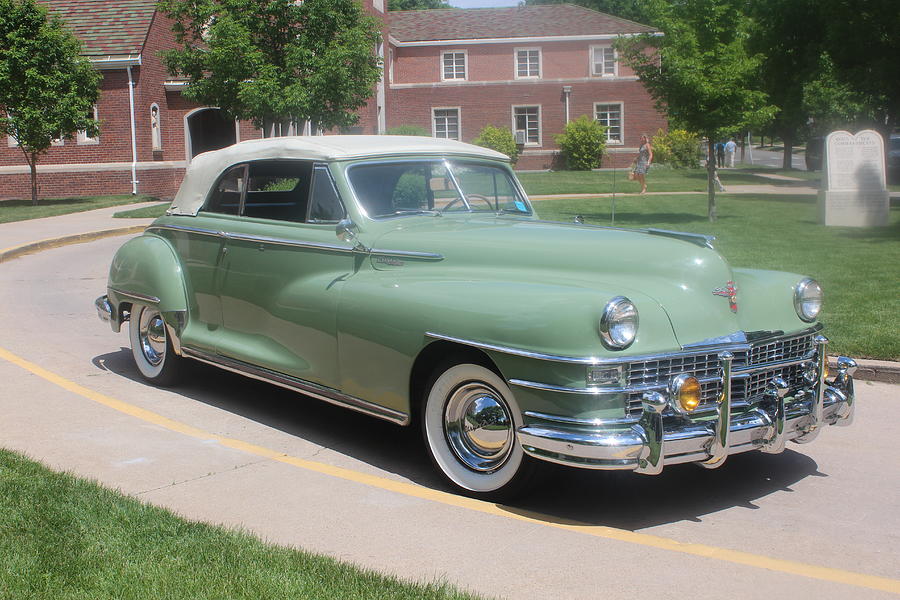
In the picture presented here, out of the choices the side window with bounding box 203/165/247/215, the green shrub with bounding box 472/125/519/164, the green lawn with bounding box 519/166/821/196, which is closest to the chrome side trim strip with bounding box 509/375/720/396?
the side window with bounding box 203/165/247/215

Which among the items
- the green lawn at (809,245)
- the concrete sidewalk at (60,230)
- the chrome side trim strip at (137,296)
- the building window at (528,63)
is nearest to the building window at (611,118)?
the building window at (528,63)

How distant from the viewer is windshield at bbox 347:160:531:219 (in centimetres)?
617

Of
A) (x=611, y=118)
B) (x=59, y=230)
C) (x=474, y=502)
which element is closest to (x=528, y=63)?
(x=611, y=118)

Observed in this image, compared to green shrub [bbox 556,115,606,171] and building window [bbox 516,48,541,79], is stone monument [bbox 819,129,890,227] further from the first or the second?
building window [bbox 516,48,541,79]

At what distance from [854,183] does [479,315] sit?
60.4 feet

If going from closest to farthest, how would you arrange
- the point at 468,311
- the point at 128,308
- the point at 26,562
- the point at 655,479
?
1. the point at 26,562
2. the point at 468,311
3. the point at 655,479
4. the point at 128,308

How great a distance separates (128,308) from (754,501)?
16.5 ft

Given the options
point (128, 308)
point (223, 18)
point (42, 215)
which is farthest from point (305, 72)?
point (128, 308)

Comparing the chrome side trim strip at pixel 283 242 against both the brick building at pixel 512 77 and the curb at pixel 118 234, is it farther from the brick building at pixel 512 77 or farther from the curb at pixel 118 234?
the brick building at pixel 512 77

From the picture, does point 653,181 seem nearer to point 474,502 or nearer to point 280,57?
point 280,57

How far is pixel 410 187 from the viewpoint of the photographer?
6371 mm

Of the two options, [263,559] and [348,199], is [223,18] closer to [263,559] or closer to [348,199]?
[348,199]

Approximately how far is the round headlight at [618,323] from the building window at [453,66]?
45.3 metres

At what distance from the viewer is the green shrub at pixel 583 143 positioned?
45.0 meters
